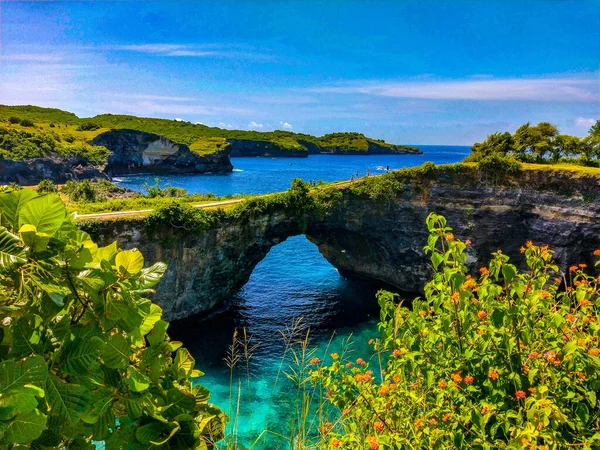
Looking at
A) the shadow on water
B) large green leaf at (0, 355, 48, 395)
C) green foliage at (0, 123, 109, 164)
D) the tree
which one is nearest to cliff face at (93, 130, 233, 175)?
green foliage at (0, 123, 109, 164)

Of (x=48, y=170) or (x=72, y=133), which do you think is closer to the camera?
(x=48, y=170)

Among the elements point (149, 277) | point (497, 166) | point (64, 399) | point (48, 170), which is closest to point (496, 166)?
point (497, 166)

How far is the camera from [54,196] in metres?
2.22

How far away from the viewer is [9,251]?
2021 mm

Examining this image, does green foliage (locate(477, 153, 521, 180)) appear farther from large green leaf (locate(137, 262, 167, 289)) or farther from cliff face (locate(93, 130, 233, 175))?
cliff face (locate(93, 130, 233, 175))

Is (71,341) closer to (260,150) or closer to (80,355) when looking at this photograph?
(80,355)

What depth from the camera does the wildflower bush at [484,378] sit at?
383 cm

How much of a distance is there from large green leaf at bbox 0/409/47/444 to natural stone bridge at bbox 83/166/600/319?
23482 millimetres

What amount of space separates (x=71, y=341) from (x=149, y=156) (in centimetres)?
11762

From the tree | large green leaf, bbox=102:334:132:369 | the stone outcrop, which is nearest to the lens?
large green leaf, bbox=102:334:132:369

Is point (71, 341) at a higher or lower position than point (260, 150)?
lower

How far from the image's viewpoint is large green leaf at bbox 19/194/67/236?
2168 millimetres

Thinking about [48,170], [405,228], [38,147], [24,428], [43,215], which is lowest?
[48,170]

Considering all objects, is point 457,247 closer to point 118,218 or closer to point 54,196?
→ point 54,196
